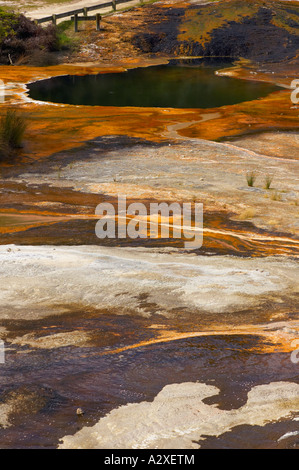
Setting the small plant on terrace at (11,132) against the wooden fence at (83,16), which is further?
the wooden fence at (83,16)

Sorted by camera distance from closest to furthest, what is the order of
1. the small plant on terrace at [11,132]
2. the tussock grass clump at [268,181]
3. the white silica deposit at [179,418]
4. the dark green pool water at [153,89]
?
the white silica deposit at [179,418] < the tussock grass clump at [268,181] < the small plant on terrace at [11,132] < the dark green pool water at [153,89]

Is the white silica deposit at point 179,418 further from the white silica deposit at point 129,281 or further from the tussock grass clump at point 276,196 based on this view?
the tussock grass clump at point 276,196

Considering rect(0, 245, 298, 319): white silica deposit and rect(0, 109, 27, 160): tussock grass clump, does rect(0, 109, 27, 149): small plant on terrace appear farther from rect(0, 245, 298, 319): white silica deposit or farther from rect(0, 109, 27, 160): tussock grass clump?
rect(0, 245, 298, 319): white silica deposit

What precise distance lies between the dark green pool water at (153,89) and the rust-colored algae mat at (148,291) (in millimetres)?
6380

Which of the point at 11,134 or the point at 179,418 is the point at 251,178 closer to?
the point at 11,134

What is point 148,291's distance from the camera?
21.2 ft

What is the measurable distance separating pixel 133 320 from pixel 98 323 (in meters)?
0.35

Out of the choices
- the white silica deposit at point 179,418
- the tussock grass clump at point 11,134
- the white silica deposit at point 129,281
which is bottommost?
the white silica deposit at point 179,418

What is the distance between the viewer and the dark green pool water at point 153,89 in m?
24.5

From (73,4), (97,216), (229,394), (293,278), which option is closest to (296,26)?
(73,4)

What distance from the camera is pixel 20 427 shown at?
406 cm

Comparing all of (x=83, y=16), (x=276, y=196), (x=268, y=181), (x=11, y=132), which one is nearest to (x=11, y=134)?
(x=11, y=132)

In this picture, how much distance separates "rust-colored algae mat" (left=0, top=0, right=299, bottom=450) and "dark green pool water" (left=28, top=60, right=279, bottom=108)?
20.9 feet

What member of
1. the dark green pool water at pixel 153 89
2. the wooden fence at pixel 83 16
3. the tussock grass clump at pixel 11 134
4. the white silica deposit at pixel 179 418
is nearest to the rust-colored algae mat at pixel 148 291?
the white silica deposit at pixel 179 418
